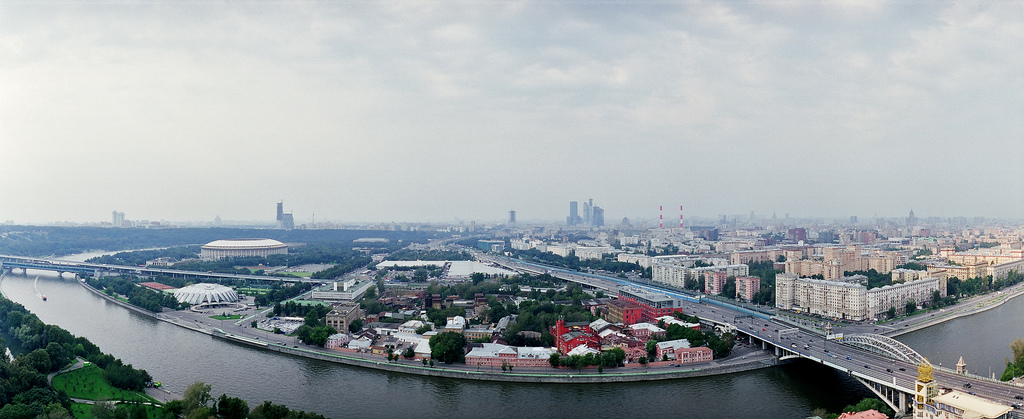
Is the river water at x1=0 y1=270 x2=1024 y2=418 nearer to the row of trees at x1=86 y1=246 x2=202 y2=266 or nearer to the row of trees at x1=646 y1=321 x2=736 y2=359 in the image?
the row of trees at x1=646 y1=321 x2=736 y2=359

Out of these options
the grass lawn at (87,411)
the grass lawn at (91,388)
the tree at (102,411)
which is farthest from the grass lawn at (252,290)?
the tree at (102,411)

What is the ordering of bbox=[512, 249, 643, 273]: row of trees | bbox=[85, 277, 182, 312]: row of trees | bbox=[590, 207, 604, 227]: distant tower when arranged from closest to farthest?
bbox=[85, 277, 182, 312]: row of trees → bbox=[512, 249, 643, 273]: row of trees → bbox=[590, 207, 604, 227]: distant tower

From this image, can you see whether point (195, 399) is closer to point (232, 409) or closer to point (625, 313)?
point (232, 409)

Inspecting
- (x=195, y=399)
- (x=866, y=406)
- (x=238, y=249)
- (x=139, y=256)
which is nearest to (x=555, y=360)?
(x=866, y=406)

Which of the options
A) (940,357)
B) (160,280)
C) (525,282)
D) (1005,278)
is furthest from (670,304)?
(160,280)

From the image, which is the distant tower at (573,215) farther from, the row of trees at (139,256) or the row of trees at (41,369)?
the row of trees at (41,369)

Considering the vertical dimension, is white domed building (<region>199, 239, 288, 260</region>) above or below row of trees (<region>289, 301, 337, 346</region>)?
above

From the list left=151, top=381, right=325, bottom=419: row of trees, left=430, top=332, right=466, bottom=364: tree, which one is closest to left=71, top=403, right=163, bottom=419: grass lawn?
left=151, top=381, right=325, bottom=419: row of trees
